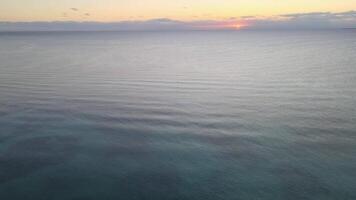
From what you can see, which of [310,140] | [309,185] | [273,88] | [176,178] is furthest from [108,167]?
[273,88]

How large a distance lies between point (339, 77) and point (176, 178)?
160 feet

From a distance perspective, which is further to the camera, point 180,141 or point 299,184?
point 180,141

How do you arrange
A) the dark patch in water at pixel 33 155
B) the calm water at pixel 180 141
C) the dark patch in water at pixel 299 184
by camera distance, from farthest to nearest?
the dark patch in water at pixel 33 155
the calm water at pixel 180 141
the dark patch in water at pixel 299 184

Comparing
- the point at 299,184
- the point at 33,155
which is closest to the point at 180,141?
the point at 299,184

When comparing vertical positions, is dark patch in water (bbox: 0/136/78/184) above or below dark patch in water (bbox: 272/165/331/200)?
below

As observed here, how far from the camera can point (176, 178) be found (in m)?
24.9

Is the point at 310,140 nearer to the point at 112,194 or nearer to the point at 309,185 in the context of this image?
the point at 309,185

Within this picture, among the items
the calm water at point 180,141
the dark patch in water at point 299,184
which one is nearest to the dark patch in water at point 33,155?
the calm water at point 180,141

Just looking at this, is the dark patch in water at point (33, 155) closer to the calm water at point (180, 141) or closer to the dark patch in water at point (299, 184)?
Answer: the calm water at point (180, 141)

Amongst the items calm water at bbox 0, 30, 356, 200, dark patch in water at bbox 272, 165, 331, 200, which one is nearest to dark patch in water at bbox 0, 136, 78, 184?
calm water at bbox 0, 30, 356, 200

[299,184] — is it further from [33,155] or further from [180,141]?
[33,155]

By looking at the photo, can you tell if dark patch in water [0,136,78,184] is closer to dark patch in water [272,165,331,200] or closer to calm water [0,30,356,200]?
calm water [0,30,356,200]

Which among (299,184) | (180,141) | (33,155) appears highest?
(299,184)

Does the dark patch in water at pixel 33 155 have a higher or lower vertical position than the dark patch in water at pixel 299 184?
lower
